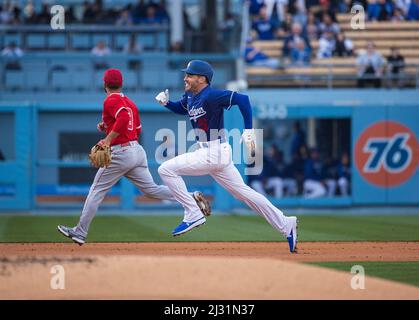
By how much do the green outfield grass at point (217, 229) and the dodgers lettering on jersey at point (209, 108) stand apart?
2784 millimetres

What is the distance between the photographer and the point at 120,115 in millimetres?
11109

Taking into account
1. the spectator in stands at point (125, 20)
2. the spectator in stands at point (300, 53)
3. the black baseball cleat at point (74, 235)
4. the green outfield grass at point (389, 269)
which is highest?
the spectator in stands at point (125, 20)

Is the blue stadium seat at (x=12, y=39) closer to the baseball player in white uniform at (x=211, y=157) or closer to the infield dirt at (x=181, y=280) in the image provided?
the baseball player in white uniform at (x=211, y=157)

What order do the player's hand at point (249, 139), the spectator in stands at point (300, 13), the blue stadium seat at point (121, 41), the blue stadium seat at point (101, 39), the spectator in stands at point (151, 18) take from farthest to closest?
the spectator in stands at point (151, 18) < the blue stadium seat at point (121, 41) < the blue stadium seat at point (101, 39) < the spectator in stands at point (300, 13) < the player's hand at point (249, 139)

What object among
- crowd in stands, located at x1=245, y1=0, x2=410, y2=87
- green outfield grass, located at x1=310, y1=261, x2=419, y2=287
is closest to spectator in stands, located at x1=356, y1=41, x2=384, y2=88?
crowd in stands, located at x1=245, y1=0, x2=410, y2=87

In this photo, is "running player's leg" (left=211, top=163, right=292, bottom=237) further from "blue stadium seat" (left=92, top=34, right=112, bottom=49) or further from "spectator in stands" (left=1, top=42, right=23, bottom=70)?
"blue stadium seat" (left=92, top=34, right=112, bottom=49)

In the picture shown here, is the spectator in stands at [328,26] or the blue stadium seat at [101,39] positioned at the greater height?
the spectator in stands at [328,26]

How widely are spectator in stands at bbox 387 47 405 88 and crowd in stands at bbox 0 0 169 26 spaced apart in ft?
21.4

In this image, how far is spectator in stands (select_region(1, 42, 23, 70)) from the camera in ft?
80.3

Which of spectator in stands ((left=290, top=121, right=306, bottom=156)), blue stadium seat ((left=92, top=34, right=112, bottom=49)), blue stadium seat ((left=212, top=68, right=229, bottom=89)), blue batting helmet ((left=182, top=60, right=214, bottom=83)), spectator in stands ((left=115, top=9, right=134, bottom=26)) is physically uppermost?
blue batting helmet ((left=182, top=60, right=214, bottom=83))

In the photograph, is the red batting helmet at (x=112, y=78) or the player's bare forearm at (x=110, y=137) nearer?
the player's bare forearm at (x=110, y=137)

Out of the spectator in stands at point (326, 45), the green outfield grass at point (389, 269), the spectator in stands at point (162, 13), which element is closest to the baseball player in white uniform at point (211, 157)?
the green outfield grass at point (389, 269)

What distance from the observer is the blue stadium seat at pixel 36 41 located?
2597 cm

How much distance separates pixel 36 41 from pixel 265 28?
6.37 meters
